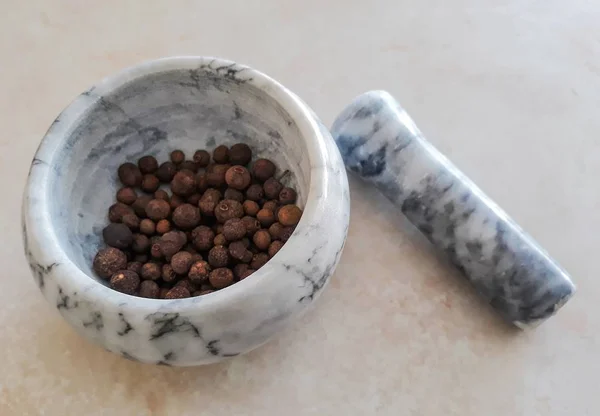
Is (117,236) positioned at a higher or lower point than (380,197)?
lower

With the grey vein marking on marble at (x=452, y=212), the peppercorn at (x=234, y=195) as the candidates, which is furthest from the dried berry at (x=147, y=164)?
the grey vein marking on marble at (x=452, y=212)

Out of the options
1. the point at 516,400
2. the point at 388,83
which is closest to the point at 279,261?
the point at 516,400

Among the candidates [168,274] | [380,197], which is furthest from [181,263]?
[380,197]

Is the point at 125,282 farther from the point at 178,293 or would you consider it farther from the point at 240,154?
the point at 240,154

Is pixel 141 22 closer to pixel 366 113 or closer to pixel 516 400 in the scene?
pixel 366 113

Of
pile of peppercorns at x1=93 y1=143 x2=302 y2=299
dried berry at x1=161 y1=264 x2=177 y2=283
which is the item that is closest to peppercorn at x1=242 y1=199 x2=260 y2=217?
pile of peppercorns at x1=93 y1=143 x2=302 y2=299

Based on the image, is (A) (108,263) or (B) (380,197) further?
(B) (380,197)

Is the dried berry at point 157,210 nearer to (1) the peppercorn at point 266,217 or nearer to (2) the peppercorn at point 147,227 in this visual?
(2) the peppercorn at point 147,227
